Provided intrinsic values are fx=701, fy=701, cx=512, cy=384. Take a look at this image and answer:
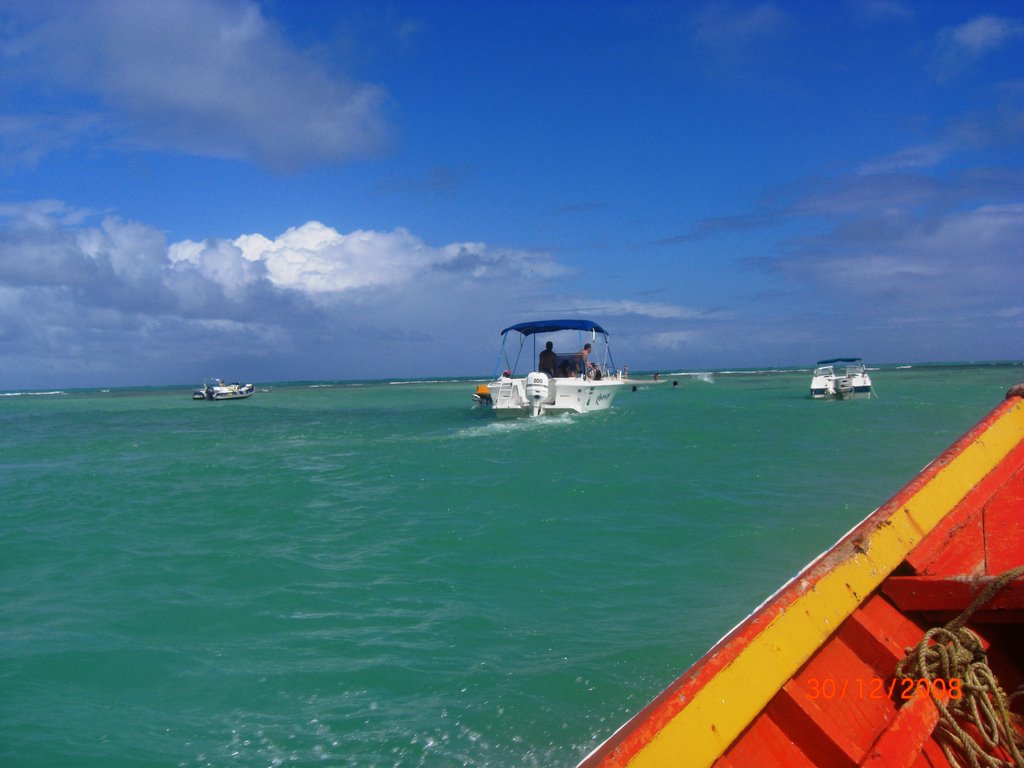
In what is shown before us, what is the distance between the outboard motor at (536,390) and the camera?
84.9 ft

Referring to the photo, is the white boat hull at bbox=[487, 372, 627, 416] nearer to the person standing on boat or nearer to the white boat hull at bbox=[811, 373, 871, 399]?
the person standing on boat

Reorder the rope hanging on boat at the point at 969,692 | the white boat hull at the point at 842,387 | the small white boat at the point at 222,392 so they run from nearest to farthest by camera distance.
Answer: the rope hanging on boat at the point at 969,692 → the white boat hull at the point at 842,387 → the small white boat at the point at 222,392

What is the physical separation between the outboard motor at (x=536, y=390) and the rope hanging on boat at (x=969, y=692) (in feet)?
75.9

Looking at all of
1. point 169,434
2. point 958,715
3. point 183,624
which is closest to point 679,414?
point 169,434

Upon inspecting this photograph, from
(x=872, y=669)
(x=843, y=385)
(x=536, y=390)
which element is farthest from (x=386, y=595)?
(x=843, y=385)

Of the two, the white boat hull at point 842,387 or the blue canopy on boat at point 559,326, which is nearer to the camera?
the blue canopy on boat at point 559,326

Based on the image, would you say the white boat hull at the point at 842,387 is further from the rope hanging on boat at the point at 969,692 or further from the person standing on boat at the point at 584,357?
the rope hanging on boat at the point at 969,692

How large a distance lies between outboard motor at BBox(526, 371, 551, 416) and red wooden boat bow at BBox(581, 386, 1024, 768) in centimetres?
2253

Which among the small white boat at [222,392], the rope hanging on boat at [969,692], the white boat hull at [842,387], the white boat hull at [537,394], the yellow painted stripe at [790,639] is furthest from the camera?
the small white boat at [222,392]

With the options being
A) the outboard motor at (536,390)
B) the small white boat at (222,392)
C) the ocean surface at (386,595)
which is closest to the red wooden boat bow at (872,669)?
the ocean surface at (386,595)

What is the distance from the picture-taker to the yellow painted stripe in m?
2.11

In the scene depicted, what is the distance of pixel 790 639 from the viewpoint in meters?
2.49

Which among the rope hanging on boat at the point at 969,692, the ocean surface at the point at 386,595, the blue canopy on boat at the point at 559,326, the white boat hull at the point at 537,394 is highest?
the blue canopy on boat at the point at 559,326

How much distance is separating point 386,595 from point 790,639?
526cm
